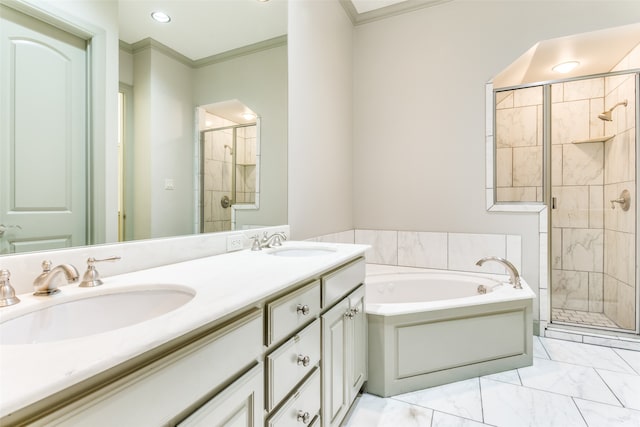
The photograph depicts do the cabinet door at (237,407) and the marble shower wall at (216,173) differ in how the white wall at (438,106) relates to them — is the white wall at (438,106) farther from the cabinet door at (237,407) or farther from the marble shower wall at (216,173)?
the cabinet door at (237,407)

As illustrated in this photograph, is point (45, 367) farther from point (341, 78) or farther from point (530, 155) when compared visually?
point (530, 155)

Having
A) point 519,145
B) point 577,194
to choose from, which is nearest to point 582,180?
point 577,194

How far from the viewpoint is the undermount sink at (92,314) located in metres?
0.66

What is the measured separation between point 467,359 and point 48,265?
2.07 m

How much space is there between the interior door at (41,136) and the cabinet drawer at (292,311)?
63 centimetres

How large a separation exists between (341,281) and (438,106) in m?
2.06

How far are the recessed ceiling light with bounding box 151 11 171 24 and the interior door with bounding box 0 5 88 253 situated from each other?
0.34 m

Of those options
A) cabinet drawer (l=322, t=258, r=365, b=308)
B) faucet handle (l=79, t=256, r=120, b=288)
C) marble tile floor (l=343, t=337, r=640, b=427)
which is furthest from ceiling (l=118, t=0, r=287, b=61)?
marble tile floor (l=343, t=337, r=640, b=427)

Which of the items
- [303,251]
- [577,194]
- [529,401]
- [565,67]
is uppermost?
[565,67]

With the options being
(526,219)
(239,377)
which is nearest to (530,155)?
(526,219)

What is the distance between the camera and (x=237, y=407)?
732 mm

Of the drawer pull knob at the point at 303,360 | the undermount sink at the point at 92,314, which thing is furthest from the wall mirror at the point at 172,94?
the drawer pull knob at the point at 303,360

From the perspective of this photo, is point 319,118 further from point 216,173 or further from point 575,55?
point 575,55

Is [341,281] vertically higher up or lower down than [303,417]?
higher up
